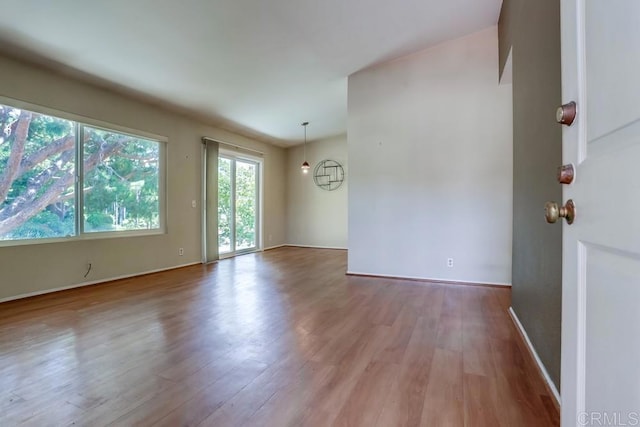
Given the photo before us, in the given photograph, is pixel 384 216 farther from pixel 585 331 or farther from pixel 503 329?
pixel 585 331

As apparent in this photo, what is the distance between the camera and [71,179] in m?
3.96

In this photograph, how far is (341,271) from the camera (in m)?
5.07

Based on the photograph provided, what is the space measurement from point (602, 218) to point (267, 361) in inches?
77.7

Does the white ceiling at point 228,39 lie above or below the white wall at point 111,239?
above

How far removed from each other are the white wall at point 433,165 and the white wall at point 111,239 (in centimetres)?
295

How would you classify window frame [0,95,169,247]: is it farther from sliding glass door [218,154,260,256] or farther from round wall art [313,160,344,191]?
round wall art [313,160,344,191]

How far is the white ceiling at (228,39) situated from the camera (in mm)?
2779

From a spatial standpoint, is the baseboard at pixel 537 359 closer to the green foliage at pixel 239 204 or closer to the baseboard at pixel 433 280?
the baseboard at pixel 433 280

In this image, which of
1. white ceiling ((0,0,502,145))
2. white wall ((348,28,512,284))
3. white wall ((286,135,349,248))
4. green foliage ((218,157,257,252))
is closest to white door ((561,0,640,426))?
white ceiling ((0,0,502,145))

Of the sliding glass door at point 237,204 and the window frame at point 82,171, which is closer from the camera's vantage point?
the window frame at point 82,171

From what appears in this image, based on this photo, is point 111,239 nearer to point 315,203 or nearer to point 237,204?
point 237,204

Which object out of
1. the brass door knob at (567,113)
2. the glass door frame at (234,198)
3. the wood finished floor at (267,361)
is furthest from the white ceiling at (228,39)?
the brass door knob at (567,113)

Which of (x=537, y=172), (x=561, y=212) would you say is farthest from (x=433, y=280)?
(x=561, y=212)

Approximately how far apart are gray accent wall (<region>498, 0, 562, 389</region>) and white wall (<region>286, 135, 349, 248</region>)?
5.08 meters
